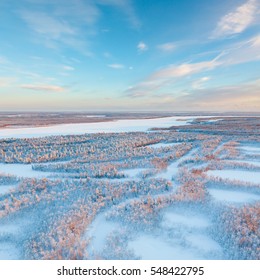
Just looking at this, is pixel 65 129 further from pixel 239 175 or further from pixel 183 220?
pixel 183 220

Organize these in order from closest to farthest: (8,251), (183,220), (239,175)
Answer: (8,251)
(183,220)
(239,175)

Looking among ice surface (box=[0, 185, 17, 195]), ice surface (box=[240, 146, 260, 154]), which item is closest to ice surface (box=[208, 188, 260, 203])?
ice surface (box=[0, 185, 17, 195])

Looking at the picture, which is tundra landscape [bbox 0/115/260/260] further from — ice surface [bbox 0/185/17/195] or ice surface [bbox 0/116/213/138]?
ice surface [bbox 0/116/213/138]

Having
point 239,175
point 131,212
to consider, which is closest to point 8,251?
point 131,212

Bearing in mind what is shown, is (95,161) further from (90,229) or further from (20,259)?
(20,259)

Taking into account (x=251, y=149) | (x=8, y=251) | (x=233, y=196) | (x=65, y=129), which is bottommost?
(x=8, y=251)
